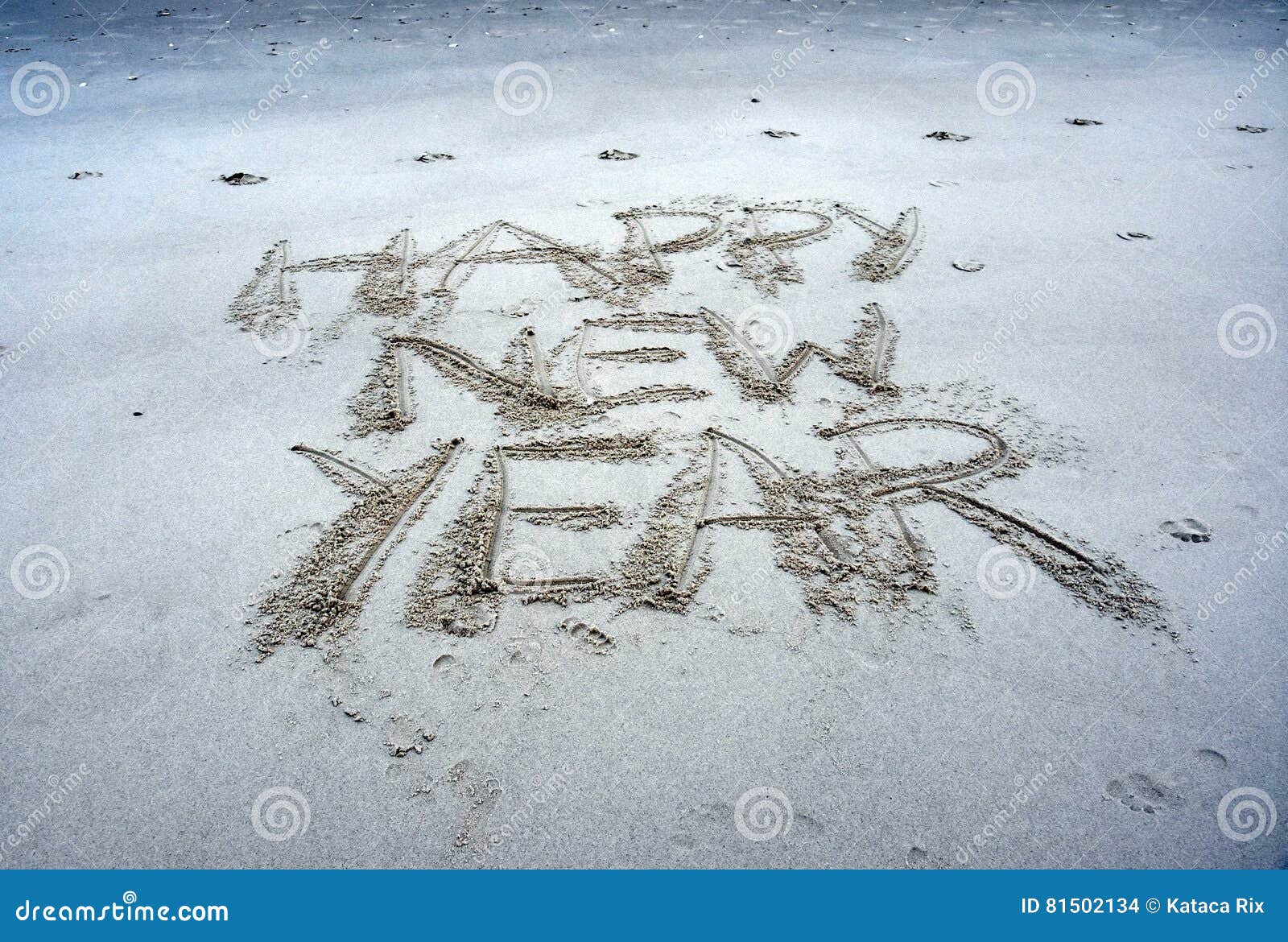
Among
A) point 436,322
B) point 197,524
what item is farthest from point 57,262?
point 197,524

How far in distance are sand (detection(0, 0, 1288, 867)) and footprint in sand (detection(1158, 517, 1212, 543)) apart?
2cm

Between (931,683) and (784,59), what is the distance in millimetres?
6109

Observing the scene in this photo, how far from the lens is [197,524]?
244 centimetres

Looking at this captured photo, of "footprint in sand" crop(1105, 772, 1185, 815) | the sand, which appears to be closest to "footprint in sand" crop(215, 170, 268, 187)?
the sand

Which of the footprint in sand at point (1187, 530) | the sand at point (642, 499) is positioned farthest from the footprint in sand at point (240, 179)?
the footprint in sand at point (1187, 530)

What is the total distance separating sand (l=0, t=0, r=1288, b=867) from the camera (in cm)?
177

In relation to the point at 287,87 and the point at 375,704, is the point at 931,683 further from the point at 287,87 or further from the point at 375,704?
the point at 287,87

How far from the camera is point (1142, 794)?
176 centimetres

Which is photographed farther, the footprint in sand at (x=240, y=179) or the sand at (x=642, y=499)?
the footprint in sand at (x=240, y=179)

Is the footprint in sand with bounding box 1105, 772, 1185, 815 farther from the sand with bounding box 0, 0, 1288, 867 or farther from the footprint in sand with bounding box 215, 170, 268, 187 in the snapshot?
the footprint in sand with bounding box 215, 170, 268, 187

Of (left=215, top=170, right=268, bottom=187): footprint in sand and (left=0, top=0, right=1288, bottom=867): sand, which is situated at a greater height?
(left=215, top=170, right=268, bottom=187): footprint in sand

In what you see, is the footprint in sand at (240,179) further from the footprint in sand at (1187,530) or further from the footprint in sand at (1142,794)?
the footprint in sand at (1142,794)

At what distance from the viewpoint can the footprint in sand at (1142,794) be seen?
174cm

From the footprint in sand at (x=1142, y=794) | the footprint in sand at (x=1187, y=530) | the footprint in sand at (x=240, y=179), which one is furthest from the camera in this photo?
the footprint in sand at (x=240, y=179)
